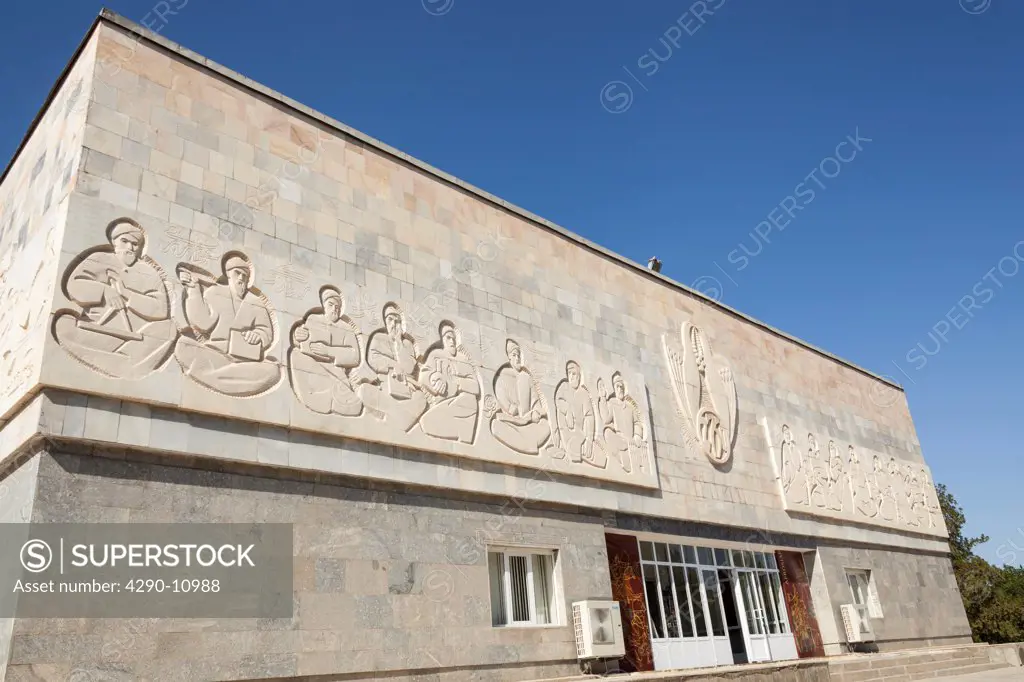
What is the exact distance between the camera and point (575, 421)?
11039mm

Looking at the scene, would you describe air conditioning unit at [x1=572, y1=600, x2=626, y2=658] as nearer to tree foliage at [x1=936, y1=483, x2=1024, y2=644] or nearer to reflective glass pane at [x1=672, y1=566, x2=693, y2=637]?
reflective glass pane at [x1=672, y1=566, x2=693, y2=637]

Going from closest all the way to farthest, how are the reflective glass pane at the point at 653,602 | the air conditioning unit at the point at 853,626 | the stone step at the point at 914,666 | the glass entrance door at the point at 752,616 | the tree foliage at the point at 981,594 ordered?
→ the reflective glass pane at the point at 653,602 < the stone step at the point at 914,666 < the glass entrance door at the point at 752,616 < the air conditioning unit at the point at 853,626 < the tree foliage at the point at 981,594

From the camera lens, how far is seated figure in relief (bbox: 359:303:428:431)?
8.65 meters

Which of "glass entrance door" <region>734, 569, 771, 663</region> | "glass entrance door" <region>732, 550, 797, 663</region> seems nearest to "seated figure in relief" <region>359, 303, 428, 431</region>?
"glass entrance door" <region>732, 550, 797, 663</region>

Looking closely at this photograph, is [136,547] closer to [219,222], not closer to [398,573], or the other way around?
[398,573]

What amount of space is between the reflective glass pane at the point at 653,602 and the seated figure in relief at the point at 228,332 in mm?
7096

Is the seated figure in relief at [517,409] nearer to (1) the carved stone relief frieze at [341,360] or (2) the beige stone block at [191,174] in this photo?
(1) the carved stone relief frieze at [341,360]

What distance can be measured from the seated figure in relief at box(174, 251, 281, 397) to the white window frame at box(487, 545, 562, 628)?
3703 mm

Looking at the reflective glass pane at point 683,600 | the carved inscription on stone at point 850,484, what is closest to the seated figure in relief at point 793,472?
the carved inscription on stone at point 850,484

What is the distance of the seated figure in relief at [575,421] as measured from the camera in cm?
1078

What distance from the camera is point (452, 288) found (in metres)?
10.4

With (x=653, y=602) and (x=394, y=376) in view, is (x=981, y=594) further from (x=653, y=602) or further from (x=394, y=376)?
(x=394, y=376)

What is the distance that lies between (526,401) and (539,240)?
3.08m

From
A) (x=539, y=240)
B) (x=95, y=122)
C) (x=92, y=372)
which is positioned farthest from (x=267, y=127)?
(x=539, y=240)
